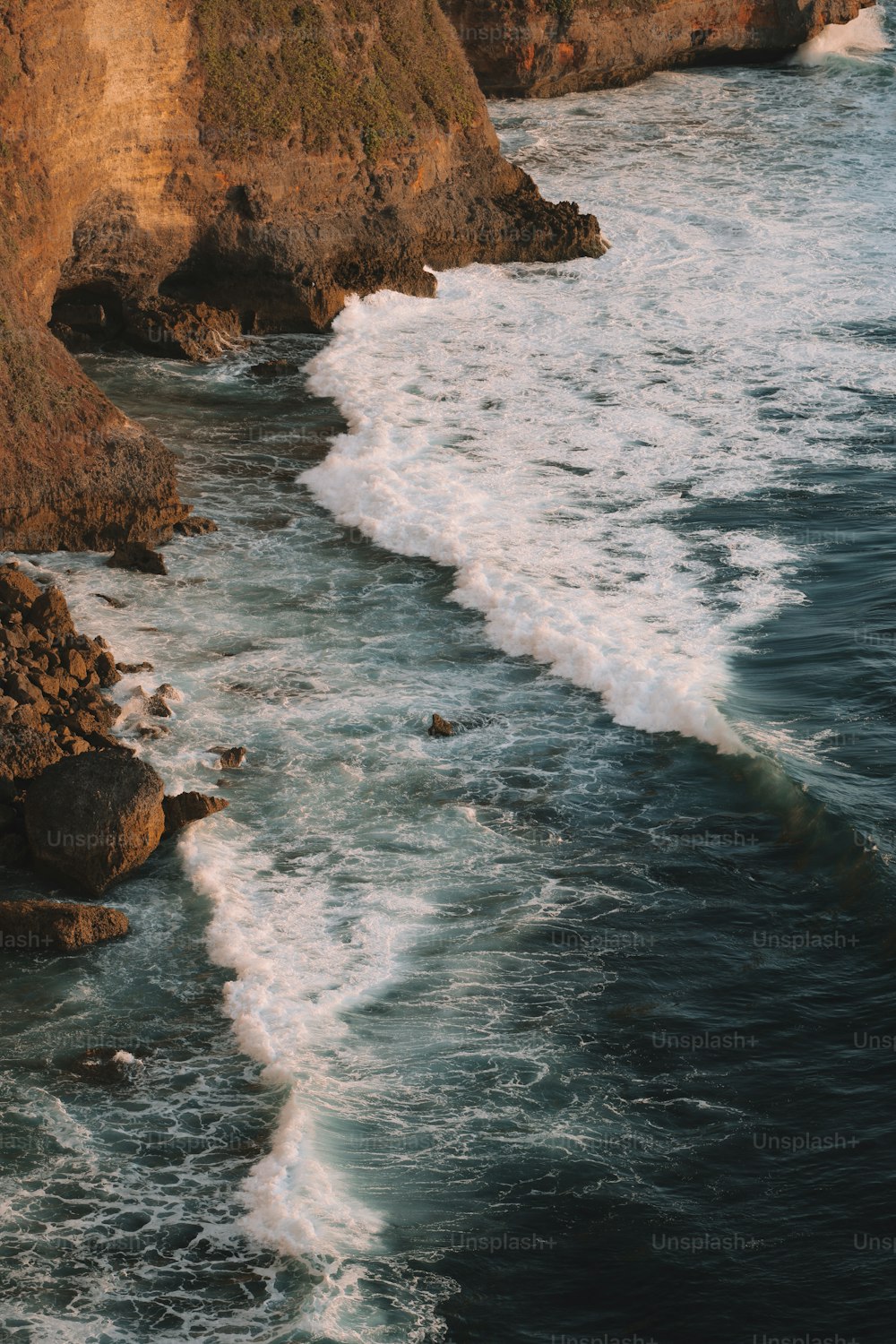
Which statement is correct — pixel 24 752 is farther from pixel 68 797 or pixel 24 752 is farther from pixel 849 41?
pixel 849 41

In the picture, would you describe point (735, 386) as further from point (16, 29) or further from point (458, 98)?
point (16, 29)

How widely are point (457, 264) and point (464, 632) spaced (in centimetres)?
1498

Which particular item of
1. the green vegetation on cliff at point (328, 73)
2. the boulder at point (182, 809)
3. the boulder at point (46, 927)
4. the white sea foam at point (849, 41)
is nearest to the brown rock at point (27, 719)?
the boulder at point (182, 809)

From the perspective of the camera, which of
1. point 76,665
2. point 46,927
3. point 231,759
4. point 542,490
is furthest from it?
point 542,490

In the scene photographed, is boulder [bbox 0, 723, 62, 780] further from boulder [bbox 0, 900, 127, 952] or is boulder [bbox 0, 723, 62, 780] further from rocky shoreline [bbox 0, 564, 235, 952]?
boulder [bbox 0, 900, 127, 952]

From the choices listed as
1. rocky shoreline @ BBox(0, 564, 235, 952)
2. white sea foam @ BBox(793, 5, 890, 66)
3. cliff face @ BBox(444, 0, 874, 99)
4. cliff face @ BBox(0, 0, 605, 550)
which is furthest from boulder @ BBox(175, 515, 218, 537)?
white sea foam @ BBox(793, 5, 890, 66)

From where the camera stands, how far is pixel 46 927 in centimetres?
1555

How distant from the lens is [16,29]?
2378 centimetres

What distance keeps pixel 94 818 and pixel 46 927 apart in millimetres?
1179

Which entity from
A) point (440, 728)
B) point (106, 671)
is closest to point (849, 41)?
point (440, 728)

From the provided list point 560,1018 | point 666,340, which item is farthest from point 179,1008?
point 666,340

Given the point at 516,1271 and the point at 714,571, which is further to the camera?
the point at 714,571

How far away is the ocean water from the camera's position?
12539mm

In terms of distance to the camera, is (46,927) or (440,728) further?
(440,728)
